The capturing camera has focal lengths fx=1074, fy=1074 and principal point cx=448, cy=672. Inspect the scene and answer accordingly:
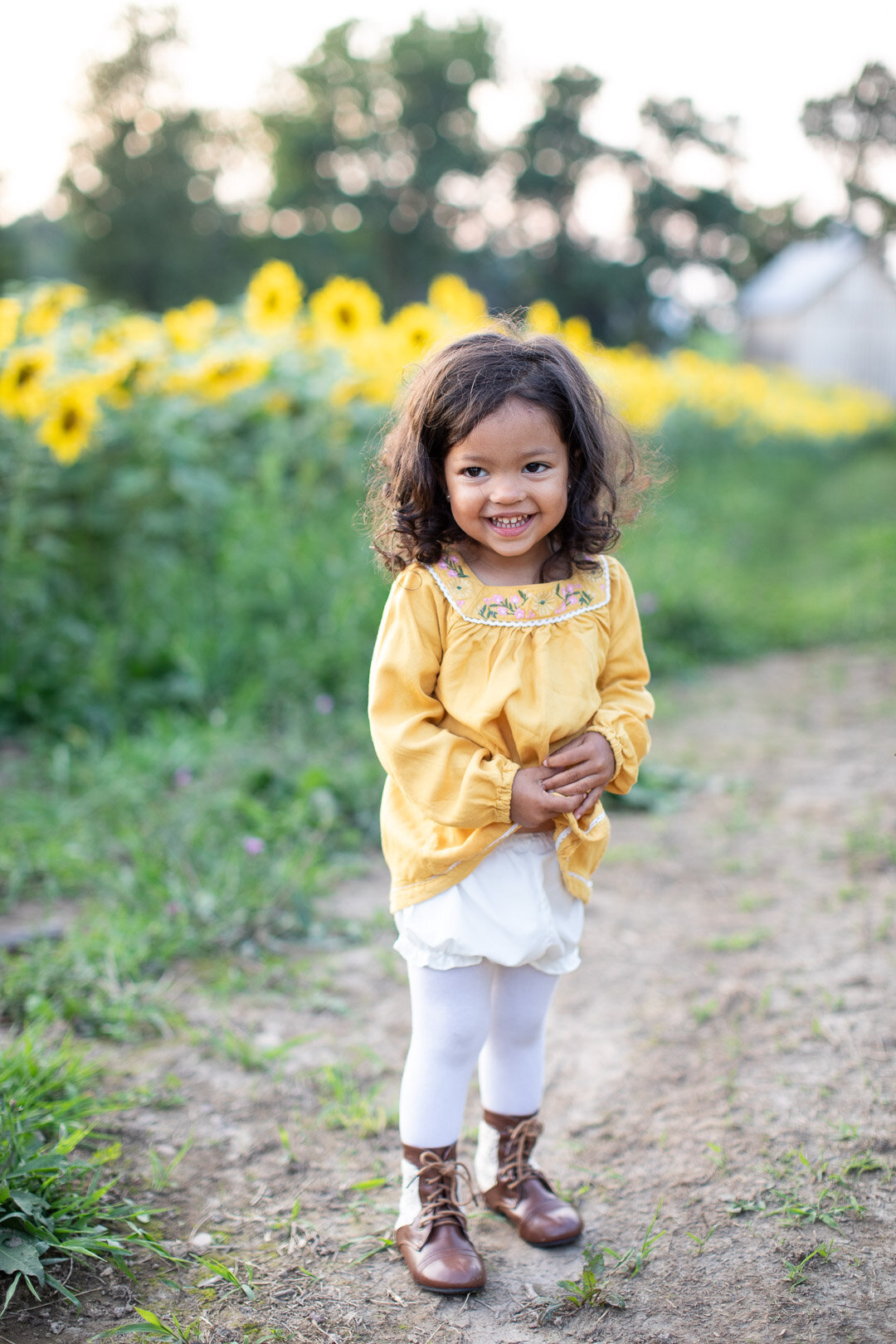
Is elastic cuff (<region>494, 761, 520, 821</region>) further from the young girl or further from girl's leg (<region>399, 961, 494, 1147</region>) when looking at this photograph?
girl's leg (<region>399, 961, 494, 1147</region>)

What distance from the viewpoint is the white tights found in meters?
1.59

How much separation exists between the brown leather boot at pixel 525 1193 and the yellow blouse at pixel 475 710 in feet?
1.43

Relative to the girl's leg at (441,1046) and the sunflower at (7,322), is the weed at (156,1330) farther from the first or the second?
the sunflower at (7,322)

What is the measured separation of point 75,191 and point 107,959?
33592mm

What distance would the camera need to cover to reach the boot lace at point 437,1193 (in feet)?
5.25

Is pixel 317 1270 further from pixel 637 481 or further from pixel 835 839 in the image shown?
pixel 835 839

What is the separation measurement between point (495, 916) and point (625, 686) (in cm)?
40

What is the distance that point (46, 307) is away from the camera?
4699mm

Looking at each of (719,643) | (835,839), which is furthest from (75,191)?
(835,839)

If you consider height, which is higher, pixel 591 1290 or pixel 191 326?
pixel 191 326

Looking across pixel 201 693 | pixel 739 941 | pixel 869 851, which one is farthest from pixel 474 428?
pixel 201 693

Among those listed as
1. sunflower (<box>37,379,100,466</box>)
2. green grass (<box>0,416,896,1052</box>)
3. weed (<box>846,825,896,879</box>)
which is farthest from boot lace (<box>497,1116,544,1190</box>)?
sunflower (<box>37,379,100,466</box>)

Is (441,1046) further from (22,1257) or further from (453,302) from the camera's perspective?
(453,302)

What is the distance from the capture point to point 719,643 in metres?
5.56
